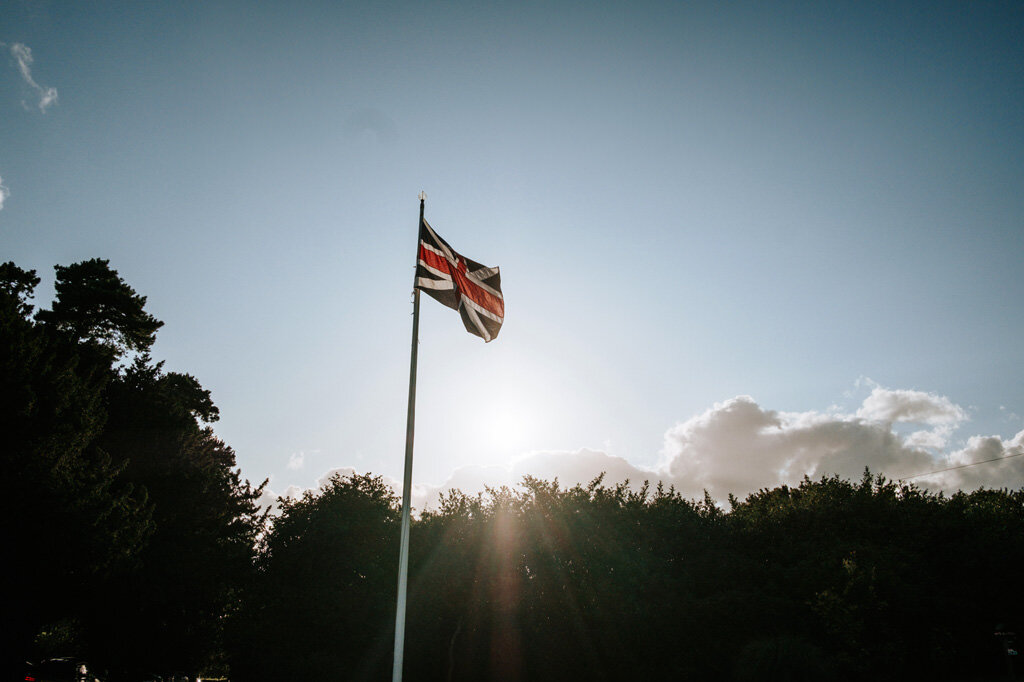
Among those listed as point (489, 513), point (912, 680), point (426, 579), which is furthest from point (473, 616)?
point (912, 680)

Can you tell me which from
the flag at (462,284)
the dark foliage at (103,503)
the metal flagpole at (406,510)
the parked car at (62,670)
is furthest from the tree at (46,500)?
the flag at (462,284)

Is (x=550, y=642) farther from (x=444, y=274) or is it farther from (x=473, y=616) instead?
(x=444, y=274)

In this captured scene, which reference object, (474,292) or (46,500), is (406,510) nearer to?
(474,292)

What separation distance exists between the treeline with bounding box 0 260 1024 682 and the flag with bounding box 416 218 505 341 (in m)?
16.3

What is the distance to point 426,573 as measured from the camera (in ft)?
92.8

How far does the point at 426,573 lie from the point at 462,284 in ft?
65.3

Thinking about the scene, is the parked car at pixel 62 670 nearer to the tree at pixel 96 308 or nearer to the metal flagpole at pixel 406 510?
the tree at pixel 96 308

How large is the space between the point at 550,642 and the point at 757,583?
14625mm

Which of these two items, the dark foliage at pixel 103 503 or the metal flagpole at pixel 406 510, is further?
the dark foliage at pixel 103 503

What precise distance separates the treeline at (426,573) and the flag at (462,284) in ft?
53.4

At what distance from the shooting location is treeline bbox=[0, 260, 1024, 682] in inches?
803

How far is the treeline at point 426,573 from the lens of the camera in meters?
20.4

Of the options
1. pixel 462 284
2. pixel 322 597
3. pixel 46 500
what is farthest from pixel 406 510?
pixel 322 597

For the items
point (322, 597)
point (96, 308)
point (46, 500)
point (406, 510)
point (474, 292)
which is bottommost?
point (322, 597)
